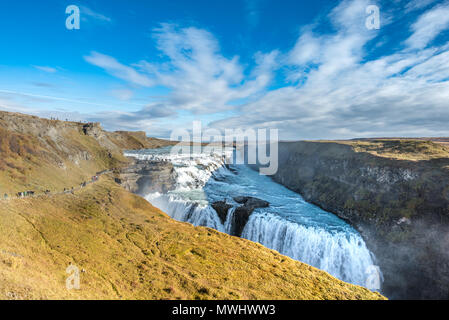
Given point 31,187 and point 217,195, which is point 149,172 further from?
point 31,187

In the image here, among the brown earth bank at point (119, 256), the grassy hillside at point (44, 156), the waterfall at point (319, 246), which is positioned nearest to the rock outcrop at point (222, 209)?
the waterfall at point (319, 246)

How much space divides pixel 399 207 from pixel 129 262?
33.7 meters

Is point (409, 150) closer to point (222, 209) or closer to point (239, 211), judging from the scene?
point (239, 211)

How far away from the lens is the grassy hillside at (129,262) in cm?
1062

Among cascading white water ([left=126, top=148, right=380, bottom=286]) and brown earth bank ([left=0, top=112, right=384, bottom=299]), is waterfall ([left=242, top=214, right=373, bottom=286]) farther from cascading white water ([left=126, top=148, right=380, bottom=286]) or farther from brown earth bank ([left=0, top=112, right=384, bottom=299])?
brown earth bank ([left=0, top=112, right=384, bottom=299])

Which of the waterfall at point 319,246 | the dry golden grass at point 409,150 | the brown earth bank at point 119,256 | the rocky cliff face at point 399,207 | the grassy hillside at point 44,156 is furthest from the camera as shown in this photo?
the dry golden grass at point 409,150

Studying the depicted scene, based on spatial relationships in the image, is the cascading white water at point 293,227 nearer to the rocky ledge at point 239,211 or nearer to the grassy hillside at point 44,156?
the rocky ledge at point 239,211

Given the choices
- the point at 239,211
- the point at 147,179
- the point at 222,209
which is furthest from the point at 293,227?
the point at 147,179

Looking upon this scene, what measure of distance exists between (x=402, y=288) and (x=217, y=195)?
28.6 m

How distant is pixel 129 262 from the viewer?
1420cm

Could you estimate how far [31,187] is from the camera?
23.2 meters

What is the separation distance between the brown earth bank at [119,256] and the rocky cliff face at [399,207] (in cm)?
1300
